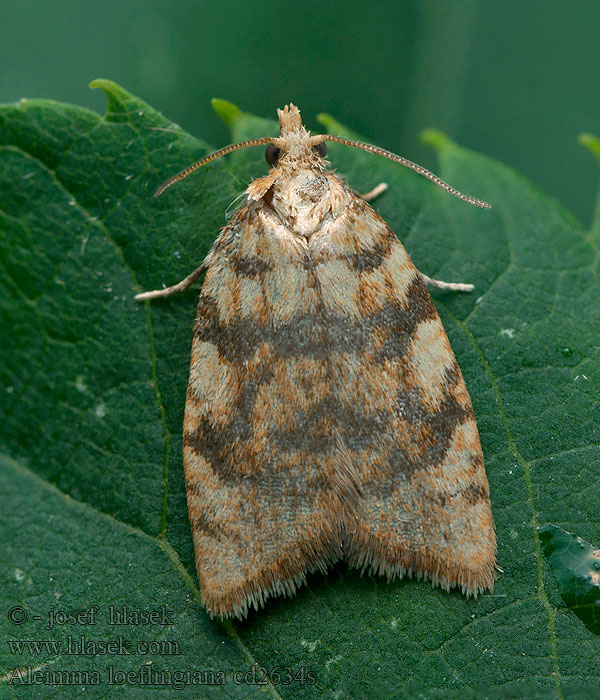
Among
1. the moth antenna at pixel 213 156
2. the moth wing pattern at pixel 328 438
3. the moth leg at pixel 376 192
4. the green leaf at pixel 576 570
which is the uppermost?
the moth antenna at pixel 213 156

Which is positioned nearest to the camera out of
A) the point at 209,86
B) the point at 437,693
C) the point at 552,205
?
the point at 437,693

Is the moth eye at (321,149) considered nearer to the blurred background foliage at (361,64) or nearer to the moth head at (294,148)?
the moth head at (294,148)

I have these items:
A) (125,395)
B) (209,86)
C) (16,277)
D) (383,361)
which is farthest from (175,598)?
(209,86)

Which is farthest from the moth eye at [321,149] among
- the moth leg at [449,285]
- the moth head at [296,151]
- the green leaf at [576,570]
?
the green leaf at [576,570]

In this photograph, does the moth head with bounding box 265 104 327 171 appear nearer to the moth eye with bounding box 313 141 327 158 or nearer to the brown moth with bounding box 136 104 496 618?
the moth eye with bounding box 313 141 327 158

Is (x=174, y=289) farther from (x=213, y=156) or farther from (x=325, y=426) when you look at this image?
(x=325, y=426)

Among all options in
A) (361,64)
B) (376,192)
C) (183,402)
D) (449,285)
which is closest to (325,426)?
(183,402)

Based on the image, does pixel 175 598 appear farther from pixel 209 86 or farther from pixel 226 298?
pixel 209 86
